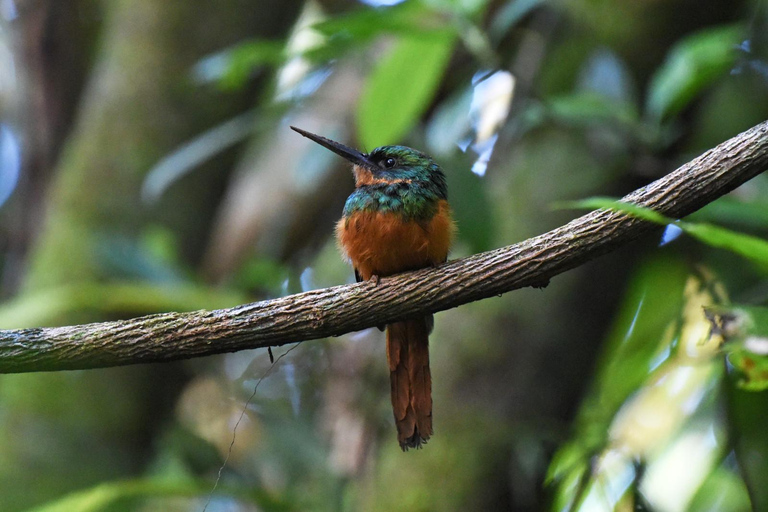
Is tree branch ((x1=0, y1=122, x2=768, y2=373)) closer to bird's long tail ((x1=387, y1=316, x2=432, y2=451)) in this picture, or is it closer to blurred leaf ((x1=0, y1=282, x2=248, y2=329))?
bird's long tail ((x1=387, y1=316, x2=432, y2=451))

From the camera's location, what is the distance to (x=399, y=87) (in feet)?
10.1

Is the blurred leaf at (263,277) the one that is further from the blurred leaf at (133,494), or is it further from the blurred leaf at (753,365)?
the blurred leaf at (753,365)

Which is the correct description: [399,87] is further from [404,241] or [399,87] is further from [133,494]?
[133,494]

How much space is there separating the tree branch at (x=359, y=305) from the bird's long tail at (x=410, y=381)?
20.5 inches

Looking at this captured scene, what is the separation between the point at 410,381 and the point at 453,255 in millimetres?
1868

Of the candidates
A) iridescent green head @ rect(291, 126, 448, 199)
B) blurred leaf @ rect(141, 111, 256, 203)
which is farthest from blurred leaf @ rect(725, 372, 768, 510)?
blurred leaf @ rect(141, 111, 256, 203)

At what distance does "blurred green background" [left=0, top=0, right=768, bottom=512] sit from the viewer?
10.0ft

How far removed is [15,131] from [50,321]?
2666 mm

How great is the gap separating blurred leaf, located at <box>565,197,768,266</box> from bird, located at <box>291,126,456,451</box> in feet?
2.52

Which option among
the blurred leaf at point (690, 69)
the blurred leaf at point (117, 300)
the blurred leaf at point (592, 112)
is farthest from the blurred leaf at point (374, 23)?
the blurred leaf at point (117, 300)

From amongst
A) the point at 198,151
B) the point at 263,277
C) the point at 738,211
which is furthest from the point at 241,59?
the point at 738,211

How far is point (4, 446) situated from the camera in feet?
12.3

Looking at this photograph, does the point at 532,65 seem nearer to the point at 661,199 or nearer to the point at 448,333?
the point at 448,333

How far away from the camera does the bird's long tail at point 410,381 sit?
2.28 metres
